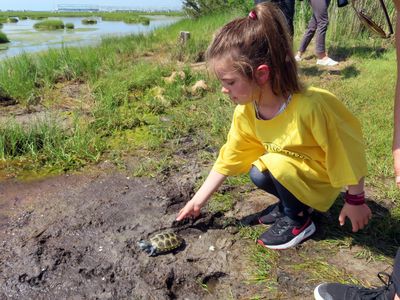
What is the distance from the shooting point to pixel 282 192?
5.87ft

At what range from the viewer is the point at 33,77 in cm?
460

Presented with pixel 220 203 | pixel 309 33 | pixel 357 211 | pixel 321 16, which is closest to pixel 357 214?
pixel 357 211

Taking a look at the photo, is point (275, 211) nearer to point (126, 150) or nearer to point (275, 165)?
point (275, 165)

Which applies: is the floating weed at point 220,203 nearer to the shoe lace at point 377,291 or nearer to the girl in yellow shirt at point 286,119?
the girl in yellow shirt at point 286,119

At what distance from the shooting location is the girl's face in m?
1.57

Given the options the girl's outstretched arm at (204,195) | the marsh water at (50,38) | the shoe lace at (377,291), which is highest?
the girl's outstretched arm at (204,195)

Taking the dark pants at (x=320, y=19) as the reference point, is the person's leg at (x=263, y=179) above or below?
below

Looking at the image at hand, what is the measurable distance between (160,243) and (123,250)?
202 mm

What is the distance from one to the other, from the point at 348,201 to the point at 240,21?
2.72 ft

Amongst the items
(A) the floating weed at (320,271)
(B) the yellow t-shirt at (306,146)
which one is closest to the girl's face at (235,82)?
(B) the yellow t-shirt at (306,146)

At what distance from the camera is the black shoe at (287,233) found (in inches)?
73.4

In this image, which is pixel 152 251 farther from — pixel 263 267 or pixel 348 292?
pixel 348 292

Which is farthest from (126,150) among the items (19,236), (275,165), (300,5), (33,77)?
(300,5)

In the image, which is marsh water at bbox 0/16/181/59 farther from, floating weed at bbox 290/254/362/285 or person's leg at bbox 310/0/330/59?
floating weed at bbox 290/254/362/285
